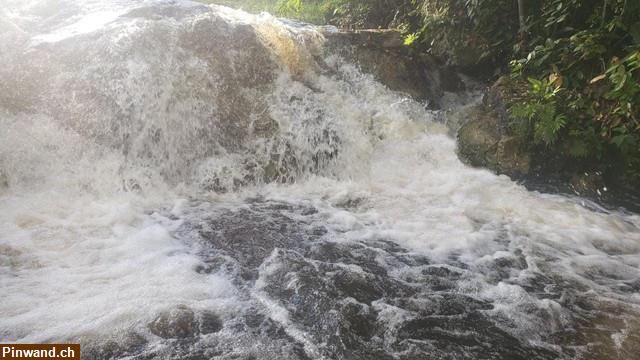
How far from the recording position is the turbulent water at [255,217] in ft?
10.4

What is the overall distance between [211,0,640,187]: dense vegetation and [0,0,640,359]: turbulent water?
77 cm

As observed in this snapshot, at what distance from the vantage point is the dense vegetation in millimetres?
5223

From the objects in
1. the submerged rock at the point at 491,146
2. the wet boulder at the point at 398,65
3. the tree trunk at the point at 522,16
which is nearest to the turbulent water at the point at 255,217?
the submerged rock at the point at 491,146

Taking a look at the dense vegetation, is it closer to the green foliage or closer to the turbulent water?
the green foliage

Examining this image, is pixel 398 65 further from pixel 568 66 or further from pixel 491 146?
pixel 568 66

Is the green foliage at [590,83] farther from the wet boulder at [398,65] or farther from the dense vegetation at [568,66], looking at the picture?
the wet boulder at [398,65]

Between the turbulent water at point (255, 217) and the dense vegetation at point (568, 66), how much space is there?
77 cm

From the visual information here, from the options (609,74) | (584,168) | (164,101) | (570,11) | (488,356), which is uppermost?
(570,11)

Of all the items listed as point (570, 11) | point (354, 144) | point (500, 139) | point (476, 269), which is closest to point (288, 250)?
point (476, 269)

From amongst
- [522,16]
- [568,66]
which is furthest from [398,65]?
[568,66]

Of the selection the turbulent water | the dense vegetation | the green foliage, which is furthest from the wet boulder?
the green foliage

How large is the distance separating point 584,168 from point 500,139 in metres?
1.15

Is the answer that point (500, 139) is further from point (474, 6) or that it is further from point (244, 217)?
point (244, 217)

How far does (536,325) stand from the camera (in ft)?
10.8
